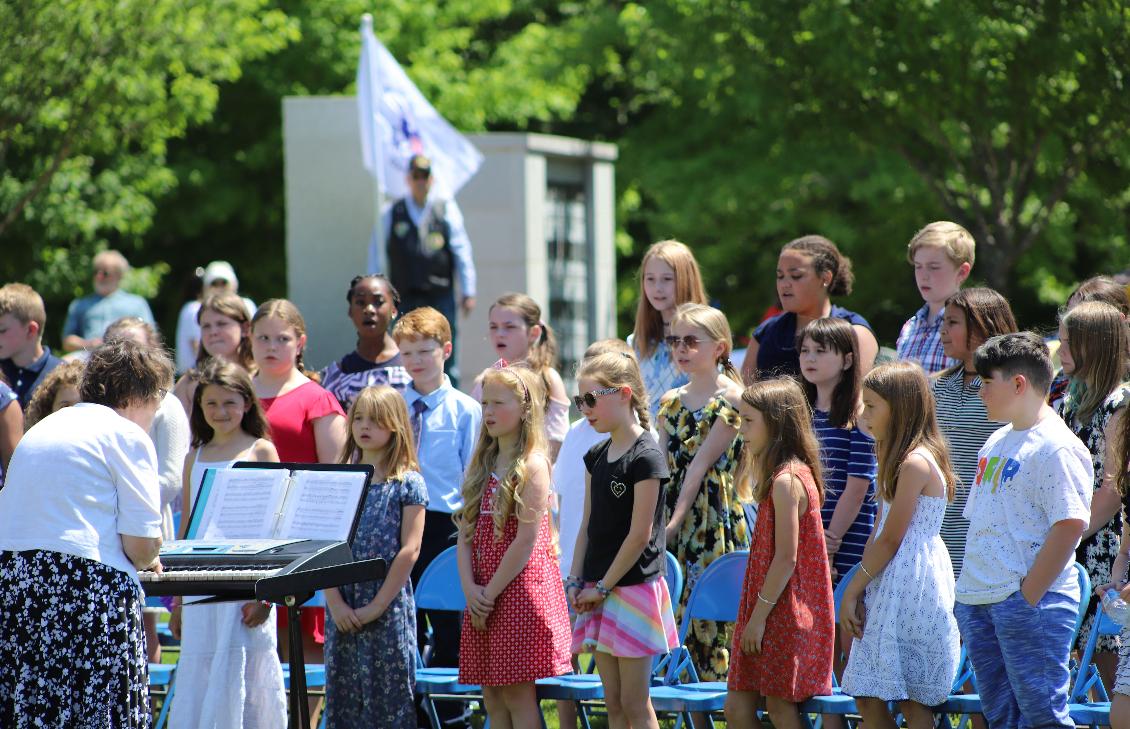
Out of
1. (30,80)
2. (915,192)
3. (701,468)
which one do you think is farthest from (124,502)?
(915,192)

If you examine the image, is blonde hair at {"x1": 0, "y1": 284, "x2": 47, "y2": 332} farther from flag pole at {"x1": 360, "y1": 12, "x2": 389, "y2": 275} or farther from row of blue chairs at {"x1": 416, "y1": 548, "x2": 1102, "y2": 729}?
flag pole at {"x1": 360, "y1": 12, "x2": 389, "y2": 275}

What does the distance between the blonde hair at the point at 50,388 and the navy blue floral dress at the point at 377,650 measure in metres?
1.75

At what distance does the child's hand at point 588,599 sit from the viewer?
582cm

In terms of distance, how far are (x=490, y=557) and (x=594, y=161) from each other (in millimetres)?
8893

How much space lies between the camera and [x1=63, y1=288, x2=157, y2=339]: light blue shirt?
37.1 feet

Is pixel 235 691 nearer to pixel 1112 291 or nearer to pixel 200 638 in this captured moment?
pixel 200 638

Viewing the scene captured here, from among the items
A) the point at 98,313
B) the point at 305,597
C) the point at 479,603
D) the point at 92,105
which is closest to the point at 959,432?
the point at 479,603

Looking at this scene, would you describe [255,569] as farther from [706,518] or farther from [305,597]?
[706,518]

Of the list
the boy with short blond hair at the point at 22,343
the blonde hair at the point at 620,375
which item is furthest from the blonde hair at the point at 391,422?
the boy with short blond hair at the point at 22,343

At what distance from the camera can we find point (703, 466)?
653 cm

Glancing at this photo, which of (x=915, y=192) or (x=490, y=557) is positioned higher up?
(x=915, y=192)

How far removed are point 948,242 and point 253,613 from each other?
3515 millimetres

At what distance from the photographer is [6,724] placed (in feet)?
17.2

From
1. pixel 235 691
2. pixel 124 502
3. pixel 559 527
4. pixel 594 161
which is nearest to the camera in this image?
pixel 124 502
